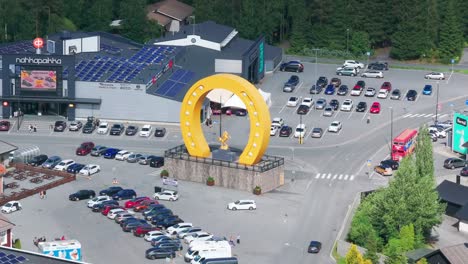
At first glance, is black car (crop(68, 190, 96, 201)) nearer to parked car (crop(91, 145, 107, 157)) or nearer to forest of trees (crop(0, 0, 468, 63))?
parked car (crop(91, 145, 107, 157))

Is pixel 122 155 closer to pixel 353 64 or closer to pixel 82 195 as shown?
pixel 82 195

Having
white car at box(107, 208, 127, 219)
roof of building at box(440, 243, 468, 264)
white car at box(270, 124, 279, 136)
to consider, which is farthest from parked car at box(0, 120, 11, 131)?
roof of building at box(440, 243, 468, 264)

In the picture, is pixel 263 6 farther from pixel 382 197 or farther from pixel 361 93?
pixel 382 197

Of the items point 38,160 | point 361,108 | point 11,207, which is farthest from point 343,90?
point 11,207

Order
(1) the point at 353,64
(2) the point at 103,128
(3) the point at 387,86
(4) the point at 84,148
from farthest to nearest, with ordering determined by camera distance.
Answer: (1) the point at 353,64 → (3) the point at 387,86 → (2) the point at 103,128 → (4) the point at 84,148

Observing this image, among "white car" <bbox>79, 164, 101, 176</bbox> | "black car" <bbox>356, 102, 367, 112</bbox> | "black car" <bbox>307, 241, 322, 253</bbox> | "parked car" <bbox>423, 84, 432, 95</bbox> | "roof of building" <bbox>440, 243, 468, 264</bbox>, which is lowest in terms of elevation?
"black car" <bbox>307, 241, 322, 253</bbox>

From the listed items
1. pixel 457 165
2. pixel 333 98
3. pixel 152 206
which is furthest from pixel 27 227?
pixel 333 98

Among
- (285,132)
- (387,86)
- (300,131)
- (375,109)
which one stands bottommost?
(285,132)
